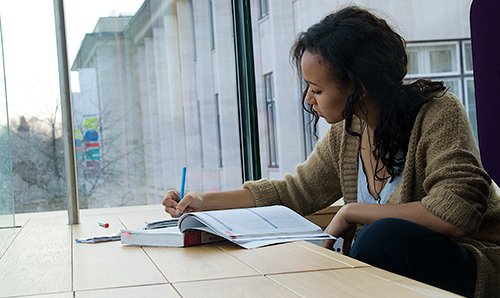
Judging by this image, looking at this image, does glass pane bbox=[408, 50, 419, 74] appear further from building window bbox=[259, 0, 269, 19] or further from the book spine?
the book spine

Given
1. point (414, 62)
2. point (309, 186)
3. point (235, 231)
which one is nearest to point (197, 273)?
point (235, 231)

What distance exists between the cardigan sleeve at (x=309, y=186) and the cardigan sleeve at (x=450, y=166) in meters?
0.37

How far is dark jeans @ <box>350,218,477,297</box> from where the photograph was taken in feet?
3.58

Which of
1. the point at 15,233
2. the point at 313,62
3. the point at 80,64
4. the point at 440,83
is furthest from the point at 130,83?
the point at 440,83

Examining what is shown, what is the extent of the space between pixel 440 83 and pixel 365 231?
1.65ft

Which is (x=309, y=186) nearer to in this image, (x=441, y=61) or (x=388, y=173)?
(x=388, y=173)

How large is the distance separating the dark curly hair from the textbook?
0.34m

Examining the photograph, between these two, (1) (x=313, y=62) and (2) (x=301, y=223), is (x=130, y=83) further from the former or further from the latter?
(2) (x=301, y=223)

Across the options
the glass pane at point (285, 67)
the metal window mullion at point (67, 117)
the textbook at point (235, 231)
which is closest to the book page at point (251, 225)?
the textbook at point (235, 231)

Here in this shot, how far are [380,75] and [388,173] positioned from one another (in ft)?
0.84

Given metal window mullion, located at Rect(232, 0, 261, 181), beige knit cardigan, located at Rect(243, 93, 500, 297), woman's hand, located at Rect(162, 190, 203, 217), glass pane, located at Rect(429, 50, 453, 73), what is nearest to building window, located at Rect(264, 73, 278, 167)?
metal window mullion, located at Rect(232, 0, 261, 181)

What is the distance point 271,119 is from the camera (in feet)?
14.8

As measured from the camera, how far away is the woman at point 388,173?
1.14 meters

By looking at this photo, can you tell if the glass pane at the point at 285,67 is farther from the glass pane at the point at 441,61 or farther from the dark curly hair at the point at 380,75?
the dark curly hair at the point at 380,75
